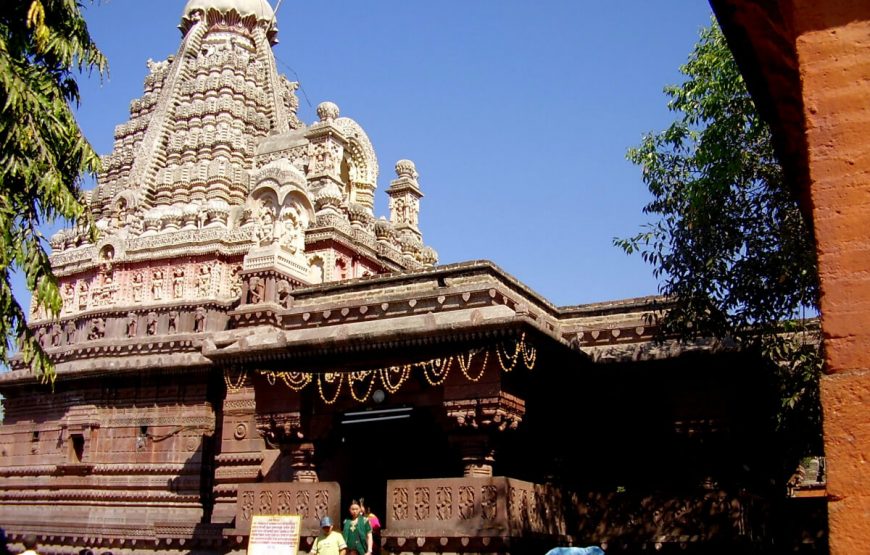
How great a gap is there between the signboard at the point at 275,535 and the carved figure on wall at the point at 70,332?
14240 millimetres

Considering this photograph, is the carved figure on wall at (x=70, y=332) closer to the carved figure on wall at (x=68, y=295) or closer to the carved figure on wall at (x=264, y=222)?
the carved figure on wall at (x=68, y=295)

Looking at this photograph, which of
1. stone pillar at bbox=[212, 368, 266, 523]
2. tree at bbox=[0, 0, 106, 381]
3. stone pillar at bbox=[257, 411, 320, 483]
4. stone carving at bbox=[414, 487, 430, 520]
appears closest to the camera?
tree at bbox=[0, 0, 106, 381]

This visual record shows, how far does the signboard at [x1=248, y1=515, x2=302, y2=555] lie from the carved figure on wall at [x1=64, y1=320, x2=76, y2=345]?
561 inches

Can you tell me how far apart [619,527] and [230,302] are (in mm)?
12955

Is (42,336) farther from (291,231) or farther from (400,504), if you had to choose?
(400,504)

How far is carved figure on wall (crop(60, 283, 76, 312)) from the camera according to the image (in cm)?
2668

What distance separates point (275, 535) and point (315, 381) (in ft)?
11.3

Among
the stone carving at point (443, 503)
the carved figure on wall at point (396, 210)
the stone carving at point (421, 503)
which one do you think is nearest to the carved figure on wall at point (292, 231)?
the carved figure on wall at point (396, 210)

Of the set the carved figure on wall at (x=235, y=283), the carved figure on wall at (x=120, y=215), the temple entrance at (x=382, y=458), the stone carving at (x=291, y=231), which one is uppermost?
the carved figure on wall at (x=120, y=215)

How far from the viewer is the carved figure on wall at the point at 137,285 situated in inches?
995

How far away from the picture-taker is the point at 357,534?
1355 cm

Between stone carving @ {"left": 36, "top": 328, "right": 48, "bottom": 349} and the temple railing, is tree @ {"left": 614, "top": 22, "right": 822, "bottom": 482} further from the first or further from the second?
stone carving @ {"left": 36, "top": 328, "right": 48, "bottom": 349}

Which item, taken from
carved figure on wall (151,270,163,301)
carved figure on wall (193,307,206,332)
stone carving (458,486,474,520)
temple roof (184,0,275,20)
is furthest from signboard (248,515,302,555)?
temple roof (184,0,275,20)

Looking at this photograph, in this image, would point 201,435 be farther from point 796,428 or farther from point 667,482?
point 796,428
